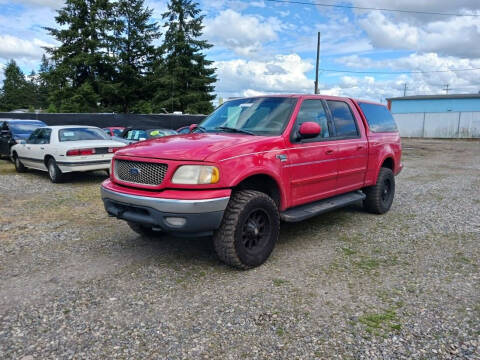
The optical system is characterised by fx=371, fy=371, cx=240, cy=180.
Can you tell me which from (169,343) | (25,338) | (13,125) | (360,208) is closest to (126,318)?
(169,343)

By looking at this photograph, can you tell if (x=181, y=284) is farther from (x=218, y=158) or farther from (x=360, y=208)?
(x=360, y=208)

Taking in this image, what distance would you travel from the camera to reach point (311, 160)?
14.9 feet

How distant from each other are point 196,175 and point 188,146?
1.35 feet

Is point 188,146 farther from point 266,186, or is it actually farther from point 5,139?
point 5,139

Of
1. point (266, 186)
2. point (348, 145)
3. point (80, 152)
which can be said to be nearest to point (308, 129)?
point (266, 186)

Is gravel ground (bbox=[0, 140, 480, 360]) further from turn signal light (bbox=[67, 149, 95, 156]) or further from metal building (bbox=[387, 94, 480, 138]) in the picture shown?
metal building (bbox=[387, 94, 480, 138])

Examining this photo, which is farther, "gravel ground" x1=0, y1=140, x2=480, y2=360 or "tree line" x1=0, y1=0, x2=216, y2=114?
"tree line" x1=0, y1=0, x2=216, y2=114

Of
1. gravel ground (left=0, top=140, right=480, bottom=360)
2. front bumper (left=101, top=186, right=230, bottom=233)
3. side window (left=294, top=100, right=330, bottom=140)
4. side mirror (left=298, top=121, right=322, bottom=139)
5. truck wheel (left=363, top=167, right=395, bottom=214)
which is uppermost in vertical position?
side window (left=294, top=100, right=330, bottom=140)

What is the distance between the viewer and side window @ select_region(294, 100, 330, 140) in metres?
4.59

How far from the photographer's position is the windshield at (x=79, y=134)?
9.23 metres

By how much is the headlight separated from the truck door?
1078mm

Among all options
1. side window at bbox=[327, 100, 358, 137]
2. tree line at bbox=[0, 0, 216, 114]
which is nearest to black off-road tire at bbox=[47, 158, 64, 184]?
side window at bbox=[327, 100, 358, 137]

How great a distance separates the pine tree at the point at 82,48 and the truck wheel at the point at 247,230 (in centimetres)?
3725

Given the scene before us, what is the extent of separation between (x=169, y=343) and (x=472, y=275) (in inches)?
124
